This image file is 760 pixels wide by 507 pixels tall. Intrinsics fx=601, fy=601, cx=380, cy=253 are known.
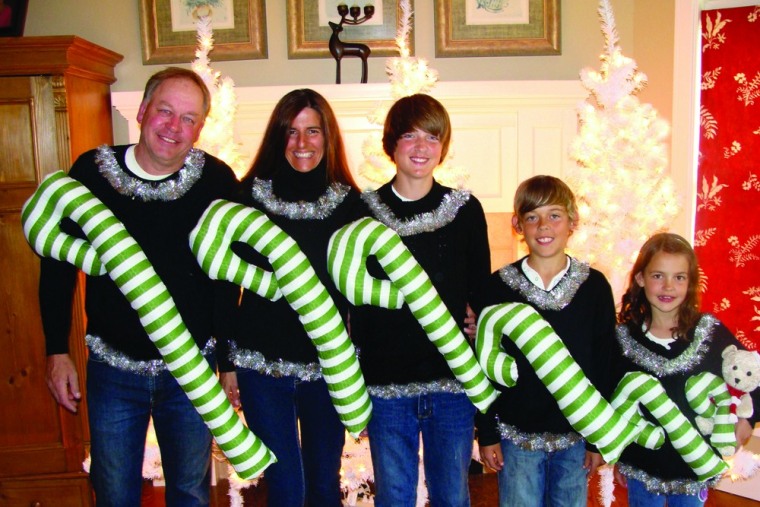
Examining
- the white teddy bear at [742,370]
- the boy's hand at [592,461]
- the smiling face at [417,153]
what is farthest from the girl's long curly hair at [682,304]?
the smiling face at [417,153]

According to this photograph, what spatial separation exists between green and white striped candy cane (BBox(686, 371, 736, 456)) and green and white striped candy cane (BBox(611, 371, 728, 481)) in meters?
0.05

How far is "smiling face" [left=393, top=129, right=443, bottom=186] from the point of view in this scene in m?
1.60

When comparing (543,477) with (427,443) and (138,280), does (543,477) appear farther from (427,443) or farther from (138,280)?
(138,280)

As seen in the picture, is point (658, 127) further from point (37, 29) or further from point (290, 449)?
point (37, 29)

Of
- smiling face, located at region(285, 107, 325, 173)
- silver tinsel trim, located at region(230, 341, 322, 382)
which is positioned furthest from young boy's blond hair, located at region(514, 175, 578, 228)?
silver tinsel trim, located at region(230, 341, 322, 382)

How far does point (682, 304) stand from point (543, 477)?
2.04ft

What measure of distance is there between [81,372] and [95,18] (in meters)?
1.83

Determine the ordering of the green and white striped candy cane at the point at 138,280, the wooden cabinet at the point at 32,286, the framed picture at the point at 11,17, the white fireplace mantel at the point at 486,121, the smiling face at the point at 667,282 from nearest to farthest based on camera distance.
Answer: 1. the green and white striped candy cane at the point at 138,280
2. the smiling face at the point at 667,282
3. the wooden cabinet at the point at 32,286
4. the framed picture at the point at 11,17
5. the white fireplace mantel at the point at 486,121

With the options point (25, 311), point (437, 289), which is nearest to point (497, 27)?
point (437, 289)

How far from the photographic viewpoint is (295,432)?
5.22 ft

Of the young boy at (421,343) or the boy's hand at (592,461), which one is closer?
the young boy at (421,343)

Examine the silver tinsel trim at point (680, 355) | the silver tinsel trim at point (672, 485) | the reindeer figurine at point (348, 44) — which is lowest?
the silver tinsel trim at point (672, 485)

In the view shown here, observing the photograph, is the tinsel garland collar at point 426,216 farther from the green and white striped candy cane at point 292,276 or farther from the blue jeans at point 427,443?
→ the blue jeans at point 427,443

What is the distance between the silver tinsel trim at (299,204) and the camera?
5.32ft
